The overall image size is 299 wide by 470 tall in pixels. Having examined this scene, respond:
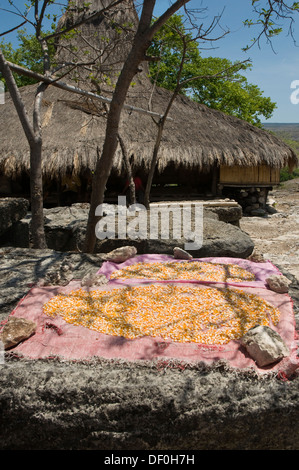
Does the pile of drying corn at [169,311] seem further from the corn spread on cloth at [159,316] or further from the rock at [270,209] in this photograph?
the rock at [270,209]

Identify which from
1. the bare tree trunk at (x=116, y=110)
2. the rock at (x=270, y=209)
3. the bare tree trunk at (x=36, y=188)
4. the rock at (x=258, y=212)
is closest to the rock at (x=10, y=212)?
the bare tree trunk at (x=36, y=188)

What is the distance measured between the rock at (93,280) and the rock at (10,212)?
2.16 m

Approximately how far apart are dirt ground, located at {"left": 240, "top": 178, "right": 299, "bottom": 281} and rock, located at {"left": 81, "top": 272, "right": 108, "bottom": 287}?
6.61 feet

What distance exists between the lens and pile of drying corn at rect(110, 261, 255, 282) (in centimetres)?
305

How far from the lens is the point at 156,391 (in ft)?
5.85

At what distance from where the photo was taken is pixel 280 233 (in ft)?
27.6

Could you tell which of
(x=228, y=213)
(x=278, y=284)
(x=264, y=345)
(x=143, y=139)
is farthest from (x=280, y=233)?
(x=264, y=345)

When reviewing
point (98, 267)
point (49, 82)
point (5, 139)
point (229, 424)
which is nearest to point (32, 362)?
point (229, 424)

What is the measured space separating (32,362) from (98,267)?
141cm

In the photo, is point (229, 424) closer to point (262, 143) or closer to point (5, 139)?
point (5, 139)

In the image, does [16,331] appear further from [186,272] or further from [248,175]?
[248,175]

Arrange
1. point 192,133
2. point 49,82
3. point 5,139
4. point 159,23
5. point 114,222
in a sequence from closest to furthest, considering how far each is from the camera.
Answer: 1. point 159,23
2. point 49,82
3. point 114,222
4. point 5,139
5. point 192,133

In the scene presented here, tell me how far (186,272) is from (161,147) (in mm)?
7114

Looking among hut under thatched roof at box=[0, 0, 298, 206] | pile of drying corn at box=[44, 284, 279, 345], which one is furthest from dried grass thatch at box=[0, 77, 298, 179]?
pile of drying corn at box=[44, 284, 279, 345]
